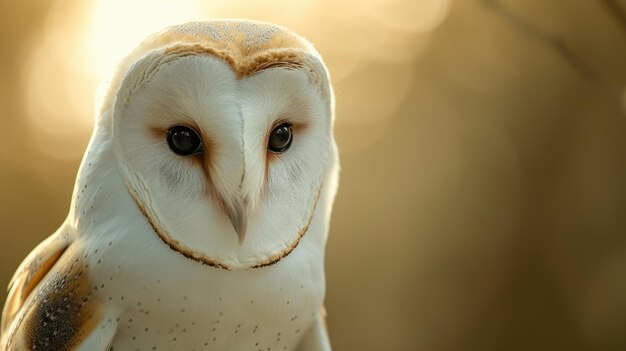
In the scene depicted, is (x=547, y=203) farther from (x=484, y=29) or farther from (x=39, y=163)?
(x=39, y=163)

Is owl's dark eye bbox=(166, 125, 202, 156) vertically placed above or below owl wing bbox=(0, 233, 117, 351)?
above

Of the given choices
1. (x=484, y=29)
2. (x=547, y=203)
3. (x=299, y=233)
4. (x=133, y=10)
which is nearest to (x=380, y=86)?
(x=484, y=29)

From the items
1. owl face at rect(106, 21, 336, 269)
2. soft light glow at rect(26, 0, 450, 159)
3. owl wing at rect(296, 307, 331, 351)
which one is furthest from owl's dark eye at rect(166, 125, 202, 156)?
soft light glow at rect(26, 0, 450, 159)

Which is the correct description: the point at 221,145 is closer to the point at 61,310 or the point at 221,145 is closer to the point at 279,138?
the point at 279,138

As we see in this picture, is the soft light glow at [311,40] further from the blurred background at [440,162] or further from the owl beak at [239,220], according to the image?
the owl beak at [239,220]

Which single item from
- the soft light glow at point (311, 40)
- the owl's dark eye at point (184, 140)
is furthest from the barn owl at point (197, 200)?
the soft light glow at point (311, 40)

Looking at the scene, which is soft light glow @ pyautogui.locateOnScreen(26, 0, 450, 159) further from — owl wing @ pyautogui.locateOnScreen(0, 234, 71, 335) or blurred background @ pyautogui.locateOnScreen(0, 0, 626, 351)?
owl wing @ pyautogui.locateOnScreen(0, 234, 71, 335)
